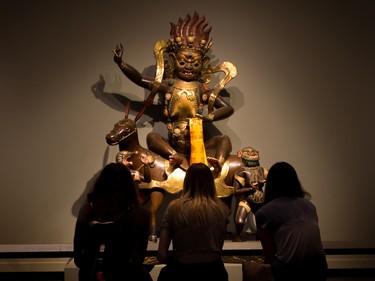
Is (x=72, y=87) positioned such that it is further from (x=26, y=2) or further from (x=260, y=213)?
(x=260, y=213)

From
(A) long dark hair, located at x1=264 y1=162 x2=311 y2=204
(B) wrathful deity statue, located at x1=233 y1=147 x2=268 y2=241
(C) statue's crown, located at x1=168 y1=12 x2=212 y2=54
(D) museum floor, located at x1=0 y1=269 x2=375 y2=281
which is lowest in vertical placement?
(D) museum floor, located at x1=0 y1=269 x2=375 y2=281

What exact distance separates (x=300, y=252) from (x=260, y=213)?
273mm

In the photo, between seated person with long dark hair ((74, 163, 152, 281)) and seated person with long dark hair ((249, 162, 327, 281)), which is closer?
seated person with long dark hair ((74, 163, 152, 281))

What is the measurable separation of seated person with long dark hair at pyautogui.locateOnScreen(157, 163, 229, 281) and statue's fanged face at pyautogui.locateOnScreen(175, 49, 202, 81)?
2265mm

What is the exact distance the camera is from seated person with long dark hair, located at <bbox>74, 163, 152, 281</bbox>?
2.65 metres

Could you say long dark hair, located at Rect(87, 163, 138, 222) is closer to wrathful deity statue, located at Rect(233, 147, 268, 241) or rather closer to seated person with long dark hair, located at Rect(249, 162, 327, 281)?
seated person with long dark hair, located at Rect(249, 162, 327, 281)

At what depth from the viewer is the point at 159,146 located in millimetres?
4875

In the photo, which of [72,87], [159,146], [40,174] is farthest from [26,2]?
[159,146]

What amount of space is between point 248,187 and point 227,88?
1.41 metres

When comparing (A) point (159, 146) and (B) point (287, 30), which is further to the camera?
(B) point (287, 30)

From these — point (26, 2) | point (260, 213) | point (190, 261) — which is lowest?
point (190, 261)

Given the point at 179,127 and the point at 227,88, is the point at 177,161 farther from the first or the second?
the point at 227,88

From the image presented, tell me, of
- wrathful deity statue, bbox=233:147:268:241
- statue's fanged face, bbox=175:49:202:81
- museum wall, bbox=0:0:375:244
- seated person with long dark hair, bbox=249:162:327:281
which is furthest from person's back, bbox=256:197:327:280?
museum wall, bbox=0:0:375:244

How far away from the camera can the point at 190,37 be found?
5.00 meters
